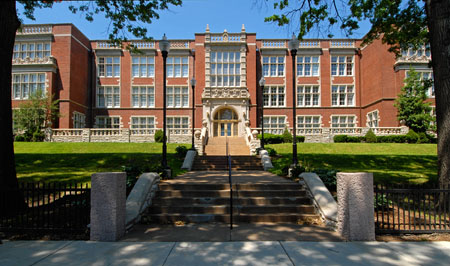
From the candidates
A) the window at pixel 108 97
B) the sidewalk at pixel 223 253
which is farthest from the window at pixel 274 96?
the sidewalk at pixel 223 253

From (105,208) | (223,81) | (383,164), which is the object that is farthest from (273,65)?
(105,208)

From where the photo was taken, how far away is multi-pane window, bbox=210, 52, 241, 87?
31.7 metres

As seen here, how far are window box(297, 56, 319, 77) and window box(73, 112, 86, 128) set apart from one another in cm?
2752

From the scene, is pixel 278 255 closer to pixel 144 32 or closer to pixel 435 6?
pixel 435 6

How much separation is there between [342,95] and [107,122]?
30384 millimetres

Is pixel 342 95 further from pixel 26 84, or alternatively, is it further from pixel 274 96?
pixel 26 84

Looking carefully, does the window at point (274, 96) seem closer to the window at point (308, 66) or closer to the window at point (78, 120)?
→ the window at point (308, 66)

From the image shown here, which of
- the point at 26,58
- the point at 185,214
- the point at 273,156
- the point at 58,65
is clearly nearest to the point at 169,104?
the point at 58,65

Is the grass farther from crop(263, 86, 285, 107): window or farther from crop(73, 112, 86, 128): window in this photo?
crop(263, 86, 285, 107): window

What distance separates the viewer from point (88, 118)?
33.6m

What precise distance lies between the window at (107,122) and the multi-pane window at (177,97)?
7.01 meters

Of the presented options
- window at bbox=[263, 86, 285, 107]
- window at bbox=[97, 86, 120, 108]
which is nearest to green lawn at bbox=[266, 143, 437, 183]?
window at bbox=[263, 86, 285, 107]

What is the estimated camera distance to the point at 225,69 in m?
31.9

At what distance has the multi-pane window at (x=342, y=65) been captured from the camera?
110 ft
